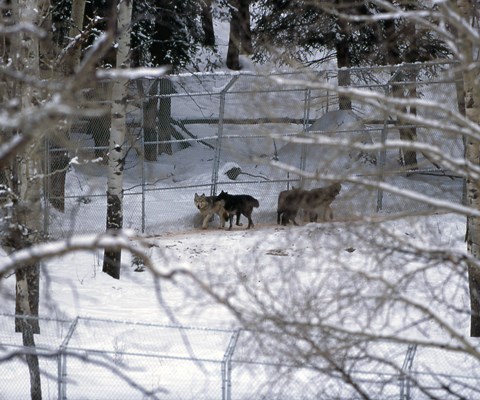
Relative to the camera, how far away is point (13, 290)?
13.8 m

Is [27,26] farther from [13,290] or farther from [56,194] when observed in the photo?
[56,194]

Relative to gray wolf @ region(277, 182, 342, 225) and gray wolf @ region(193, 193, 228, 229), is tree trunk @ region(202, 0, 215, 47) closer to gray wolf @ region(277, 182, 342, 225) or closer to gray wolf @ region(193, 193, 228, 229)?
gray wolf @ region(193, 193, 228, 229)

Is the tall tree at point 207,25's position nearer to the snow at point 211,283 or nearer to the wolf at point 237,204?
the snow at point 211,283

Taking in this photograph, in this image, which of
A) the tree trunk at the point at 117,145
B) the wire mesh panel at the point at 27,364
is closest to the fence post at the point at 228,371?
the wire mesh panel at the point at 27,364

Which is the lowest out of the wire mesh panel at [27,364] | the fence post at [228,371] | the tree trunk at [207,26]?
the wire mesh panel at [27,364]

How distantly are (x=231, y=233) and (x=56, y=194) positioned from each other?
3.59m

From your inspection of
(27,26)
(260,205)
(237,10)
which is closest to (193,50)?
(237,10)

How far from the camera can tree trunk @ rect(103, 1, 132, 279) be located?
14.6 m

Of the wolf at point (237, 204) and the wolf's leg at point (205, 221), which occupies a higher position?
the wolf at point (237, 204)

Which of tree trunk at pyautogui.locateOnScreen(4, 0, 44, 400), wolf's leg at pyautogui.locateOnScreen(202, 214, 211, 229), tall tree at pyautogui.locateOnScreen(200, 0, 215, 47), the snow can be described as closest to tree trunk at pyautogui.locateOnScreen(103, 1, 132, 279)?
the snow

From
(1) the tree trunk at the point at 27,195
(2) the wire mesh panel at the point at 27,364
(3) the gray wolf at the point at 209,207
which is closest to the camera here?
(1) the tree trunk at the point at 27,195

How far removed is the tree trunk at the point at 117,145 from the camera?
14648 mm

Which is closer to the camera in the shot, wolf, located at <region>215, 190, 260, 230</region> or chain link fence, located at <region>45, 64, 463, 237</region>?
chain link fence, located at <region>45, 64, 463, 237</region>

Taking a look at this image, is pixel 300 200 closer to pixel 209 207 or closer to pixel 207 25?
pixel 209 207
